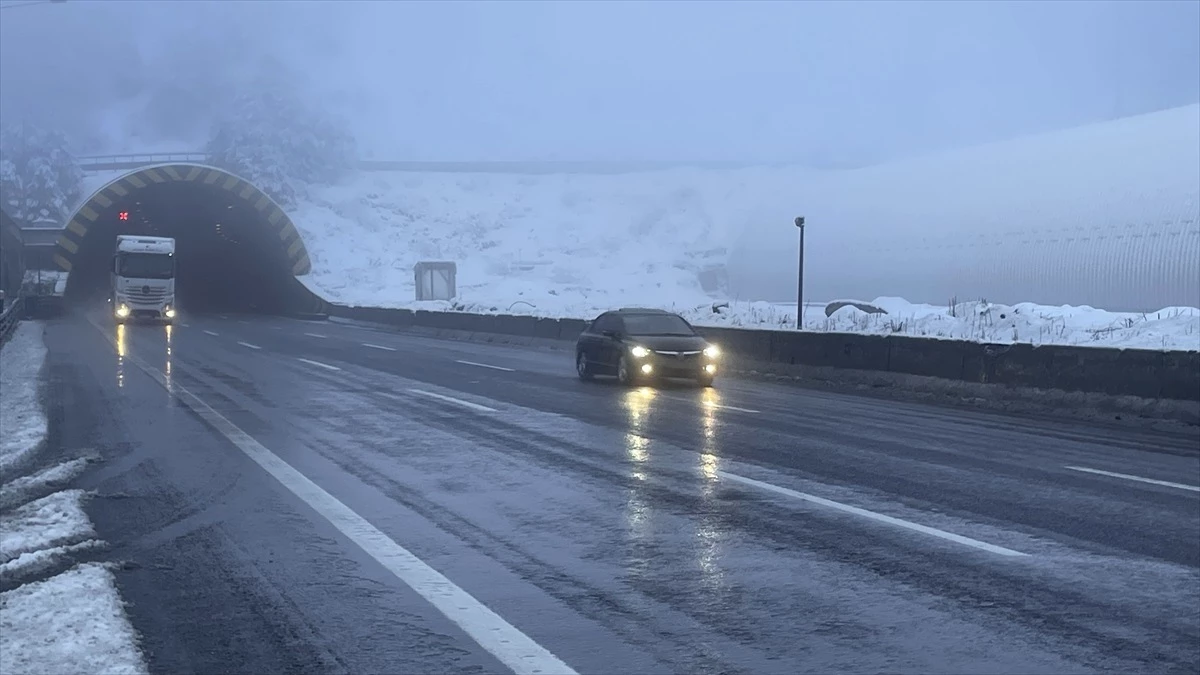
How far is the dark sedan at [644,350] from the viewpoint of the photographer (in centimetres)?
2141

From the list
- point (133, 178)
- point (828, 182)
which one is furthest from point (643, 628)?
point (828, 182)

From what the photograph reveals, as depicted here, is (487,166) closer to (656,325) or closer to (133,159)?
(133,159)

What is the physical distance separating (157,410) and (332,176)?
3572 inches

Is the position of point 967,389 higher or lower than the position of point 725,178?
lower

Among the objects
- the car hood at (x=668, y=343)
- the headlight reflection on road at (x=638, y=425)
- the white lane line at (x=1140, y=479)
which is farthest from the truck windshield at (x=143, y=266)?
the white lane line at (x=1140, y=479)

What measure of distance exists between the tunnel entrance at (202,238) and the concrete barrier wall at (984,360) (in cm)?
3974

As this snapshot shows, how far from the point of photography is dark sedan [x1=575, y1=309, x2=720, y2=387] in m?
21.4

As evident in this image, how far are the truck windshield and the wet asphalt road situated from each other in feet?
107

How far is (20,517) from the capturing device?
8.94 meters

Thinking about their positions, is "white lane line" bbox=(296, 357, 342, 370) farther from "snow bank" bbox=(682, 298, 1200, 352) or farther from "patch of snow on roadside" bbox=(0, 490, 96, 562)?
"patch of snow on roadside" bbox=(0, 490, 96, 562)

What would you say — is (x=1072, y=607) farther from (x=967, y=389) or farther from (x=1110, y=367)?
(x=967, y=389)

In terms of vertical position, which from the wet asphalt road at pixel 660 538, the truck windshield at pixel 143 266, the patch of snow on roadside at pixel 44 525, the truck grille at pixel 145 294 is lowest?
the patch of snow on roadside at pixel 44 525

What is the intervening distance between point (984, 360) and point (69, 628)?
16.7 m

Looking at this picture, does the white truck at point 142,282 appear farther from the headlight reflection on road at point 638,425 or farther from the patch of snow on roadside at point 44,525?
the patch of snow on roadside at point 44,525
